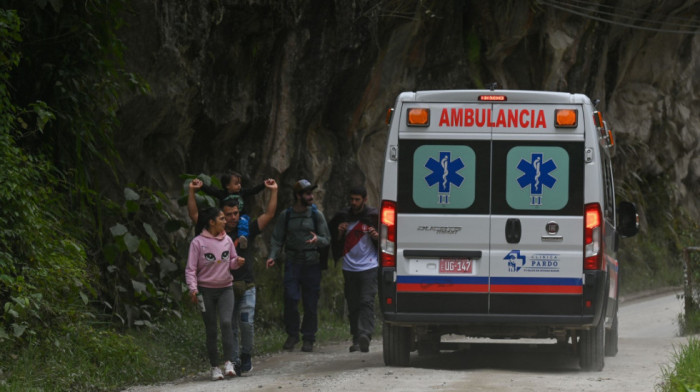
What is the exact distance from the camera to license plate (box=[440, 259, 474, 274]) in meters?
10.7

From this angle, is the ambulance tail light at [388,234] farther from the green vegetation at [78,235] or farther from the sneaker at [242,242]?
the green vegetation at [78,235]

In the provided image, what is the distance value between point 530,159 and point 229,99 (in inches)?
268

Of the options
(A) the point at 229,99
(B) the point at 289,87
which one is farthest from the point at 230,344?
(B) the point at 289,87

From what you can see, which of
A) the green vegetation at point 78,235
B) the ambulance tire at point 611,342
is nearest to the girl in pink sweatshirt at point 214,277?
the green vegetation at point 78,235

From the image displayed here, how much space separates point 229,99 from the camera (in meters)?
16.5

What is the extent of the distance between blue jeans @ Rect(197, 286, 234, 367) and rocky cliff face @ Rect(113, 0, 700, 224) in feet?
12.7

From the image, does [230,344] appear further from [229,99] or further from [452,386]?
[229,99]

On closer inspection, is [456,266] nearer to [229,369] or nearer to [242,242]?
[242,242]

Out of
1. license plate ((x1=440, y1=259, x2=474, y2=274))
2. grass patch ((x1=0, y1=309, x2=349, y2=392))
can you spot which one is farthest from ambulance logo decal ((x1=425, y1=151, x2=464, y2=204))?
grass patch ((x1=0, y1=309, x2=349, y2=392))

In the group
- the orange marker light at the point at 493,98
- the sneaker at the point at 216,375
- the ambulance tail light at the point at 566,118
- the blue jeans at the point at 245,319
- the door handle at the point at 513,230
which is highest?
the orange marker light at the point at 493,98

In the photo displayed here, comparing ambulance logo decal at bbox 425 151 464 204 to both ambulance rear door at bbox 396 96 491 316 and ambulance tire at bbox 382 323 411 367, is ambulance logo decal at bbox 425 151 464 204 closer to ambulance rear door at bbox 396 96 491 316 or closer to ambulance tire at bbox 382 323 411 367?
ambulance rear door at bbox 396 96 491 316

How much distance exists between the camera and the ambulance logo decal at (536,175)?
10.6 meters

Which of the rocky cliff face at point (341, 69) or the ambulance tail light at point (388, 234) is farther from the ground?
the rocky cliff face at point (341, 69)

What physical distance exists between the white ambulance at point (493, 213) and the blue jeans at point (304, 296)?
3332 millimetres
